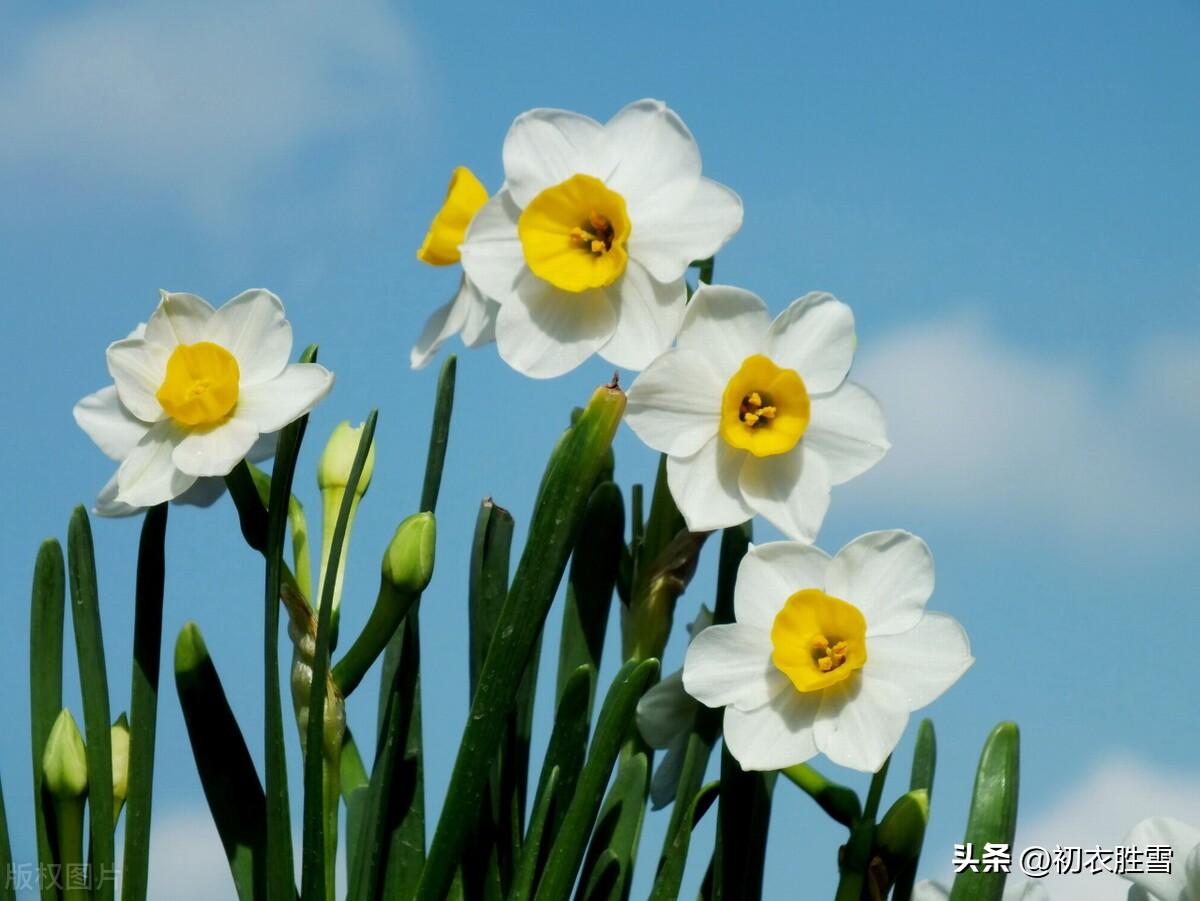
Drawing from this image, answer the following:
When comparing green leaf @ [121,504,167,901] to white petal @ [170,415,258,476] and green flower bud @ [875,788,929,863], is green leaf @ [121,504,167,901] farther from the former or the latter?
green flower bud @ [875,788,929,863]

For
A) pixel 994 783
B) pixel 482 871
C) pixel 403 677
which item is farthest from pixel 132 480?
pixel 994 783

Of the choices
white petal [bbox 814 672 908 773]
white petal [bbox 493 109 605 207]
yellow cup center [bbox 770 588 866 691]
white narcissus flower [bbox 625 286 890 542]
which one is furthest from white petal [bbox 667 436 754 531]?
white petal [bbox 493 109 605 207]

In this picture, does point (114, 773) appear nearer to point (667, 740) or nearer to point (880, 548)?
point (667, 740)

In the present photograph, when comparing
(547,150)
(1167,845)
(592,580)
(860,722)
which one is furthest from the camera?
(592,580)

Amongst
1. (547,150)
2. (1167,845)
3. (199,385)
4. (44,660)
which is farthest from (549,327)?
(1167,845)

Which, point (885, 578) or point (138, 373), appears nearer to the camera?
point (885, 578)

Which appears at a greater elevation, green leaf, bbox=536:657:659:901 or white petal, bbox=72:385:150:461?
white petal, bbox=72:385:150:461

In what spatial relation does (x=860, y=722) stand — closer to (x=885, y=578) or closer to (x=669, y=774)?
(x=885, y=578)
